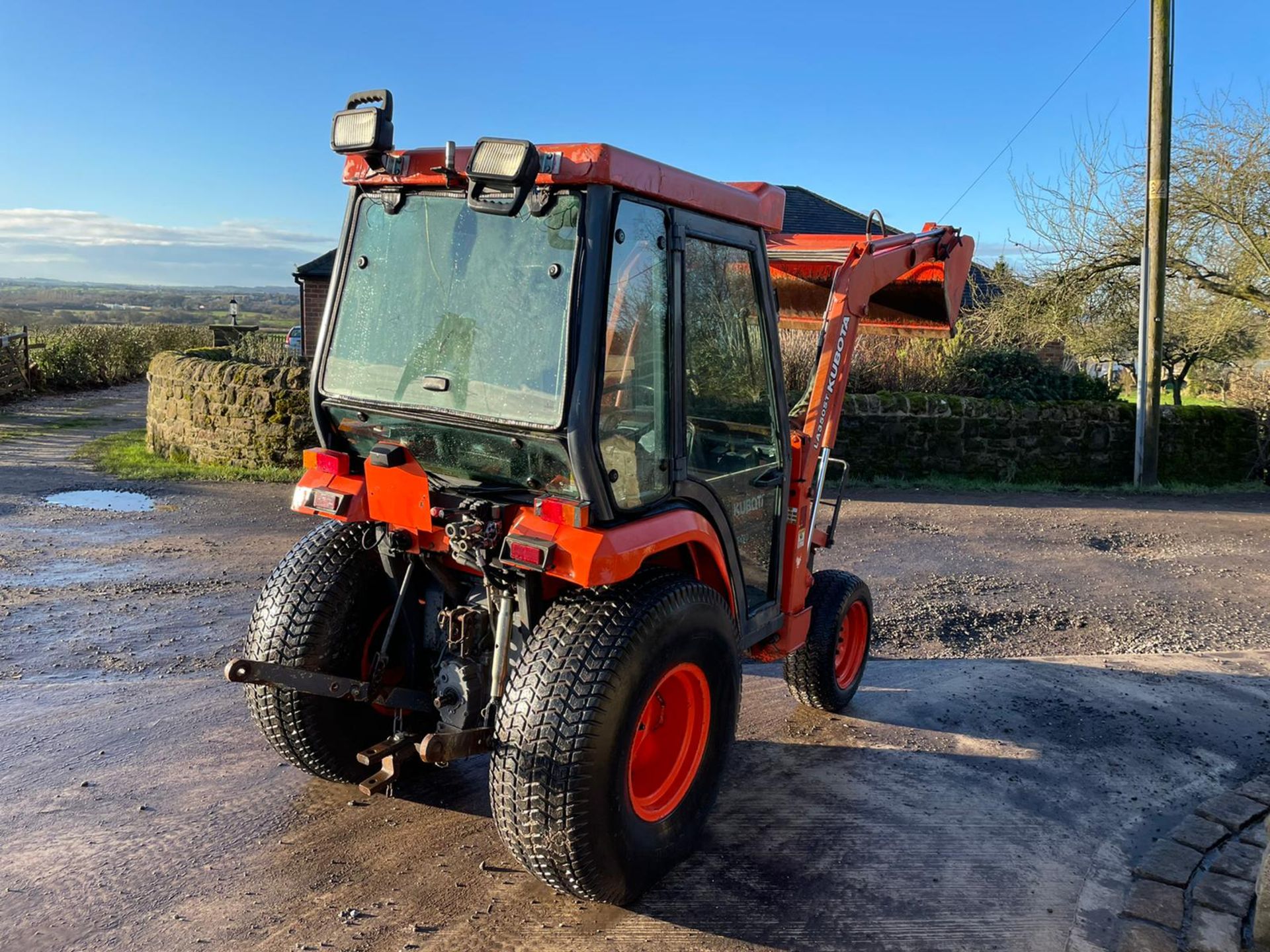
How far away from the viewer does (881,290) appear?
215 inches

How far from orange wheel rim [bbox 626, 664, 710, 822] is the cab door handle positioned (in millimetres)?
912

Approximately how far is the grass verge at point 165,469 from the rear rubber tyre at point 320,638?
738 centimetres

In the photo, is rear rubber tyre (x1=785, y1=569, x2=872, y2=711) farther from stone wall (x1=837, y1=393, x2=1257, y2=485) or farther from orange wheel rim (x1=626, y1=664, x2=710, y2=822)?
stone wall (x1=837, y1=393, x2=1257, y2=485)

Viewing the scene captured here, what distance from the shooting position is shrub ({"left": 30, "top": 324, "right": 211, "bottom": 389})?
20062 mm

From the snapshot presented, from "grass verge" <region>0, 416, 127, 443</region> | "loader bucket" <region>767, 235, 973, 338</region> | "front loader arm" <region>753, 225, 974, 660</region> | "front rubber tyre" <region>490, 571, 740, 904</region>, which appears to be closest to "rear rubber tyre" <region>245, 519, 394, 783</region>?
"front rubber tyre" <region>490, 571, 740, 904</region>

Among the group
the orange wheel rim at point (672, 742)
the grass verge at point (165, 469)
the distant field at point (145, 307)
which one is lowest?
the orange wheel rim at point (672, 742)

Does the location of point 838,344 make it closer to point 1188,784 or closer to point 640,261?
point 640,261

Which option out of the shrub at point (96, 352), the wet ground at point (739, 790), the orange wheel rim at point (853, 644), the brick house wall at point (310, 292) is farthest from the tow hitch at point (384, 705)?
the brick house wall at point (310, 292)

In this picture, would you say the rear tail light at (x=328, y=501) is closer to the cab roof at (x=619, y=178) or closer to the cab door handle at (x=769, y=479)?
the cab roof at (x=619, y=178)

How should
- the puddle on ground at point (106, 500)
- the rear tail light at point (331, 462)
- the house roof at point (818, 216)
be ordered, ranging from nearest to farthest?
the rear tail light at point (331, 462)
the puddle on ground at point (106, 500)
the house roof at point (818, 216)

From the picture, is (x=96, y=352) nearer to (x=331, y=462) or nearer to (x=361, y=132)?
(x=331, y=462)

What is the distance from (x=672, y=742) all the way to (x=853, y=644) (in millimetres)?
1930

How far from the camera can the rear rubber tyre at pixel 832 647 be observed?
4.61m

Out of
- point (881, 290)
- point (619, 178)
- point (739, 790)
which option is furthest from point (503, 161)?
point (881, 290)
